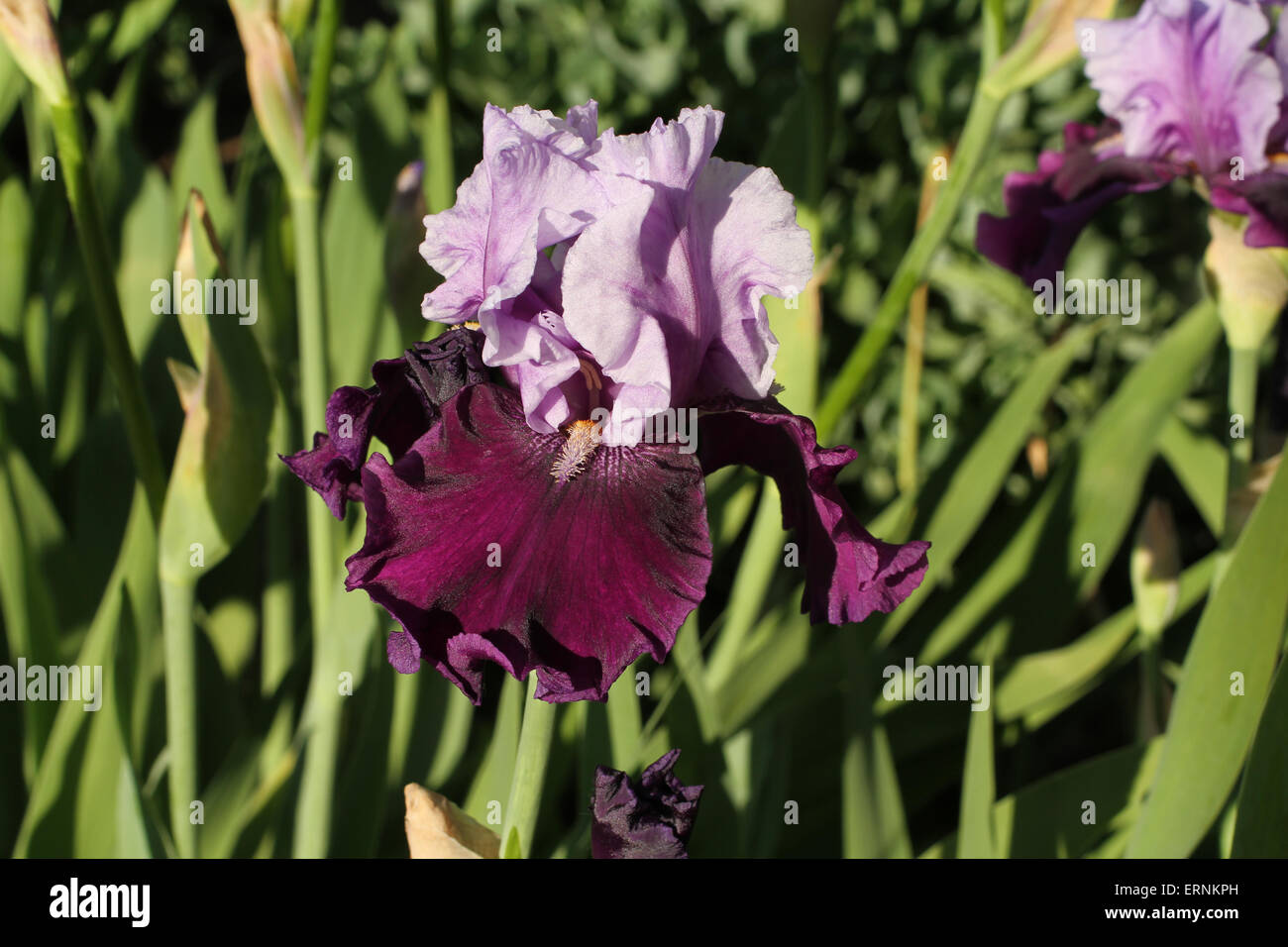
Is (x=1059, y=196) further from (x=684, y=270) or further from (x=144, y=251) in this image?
(x=144, y=251)

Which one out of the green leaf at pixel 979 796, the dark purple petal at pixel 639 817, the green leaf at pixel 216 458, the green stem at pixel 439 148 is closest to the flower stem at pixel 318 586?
the green leaf at pixel 216 458

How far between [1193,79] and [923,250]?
350mm

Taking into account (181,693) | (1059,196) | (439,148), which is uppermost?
(439,148)

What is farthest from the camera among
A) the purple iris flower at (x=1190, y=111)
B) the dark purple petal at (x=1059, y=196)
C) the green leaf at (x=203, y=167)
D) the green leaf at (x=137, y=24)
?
the green leaf at (x=203, y=167)

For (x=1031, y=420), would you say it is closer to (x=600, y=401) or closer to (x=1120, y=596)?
(x=600, y=401)

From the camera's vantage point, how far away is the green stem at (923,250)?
3.73ft

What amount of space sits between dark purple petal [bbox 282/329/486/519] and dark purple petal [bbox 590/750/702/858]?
0.90 ft

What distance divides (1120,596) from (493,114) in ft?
6.88

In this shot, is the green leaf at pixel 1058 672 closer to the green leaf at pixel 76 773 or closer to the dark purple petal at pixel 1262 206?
the dark purple petal at pixel 1262 206

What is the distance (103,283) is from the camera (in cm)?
100

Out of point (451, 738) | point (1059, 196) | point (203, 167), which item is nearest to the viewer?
point (1059, 196)

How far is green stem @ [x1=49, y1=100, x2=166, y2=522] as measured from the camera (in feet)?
3.19

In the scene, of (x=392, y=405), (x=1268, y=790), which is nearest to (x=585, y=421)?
(x=392, y=405)

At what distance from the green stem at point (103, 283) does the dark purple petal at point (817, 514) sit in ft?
1.99
